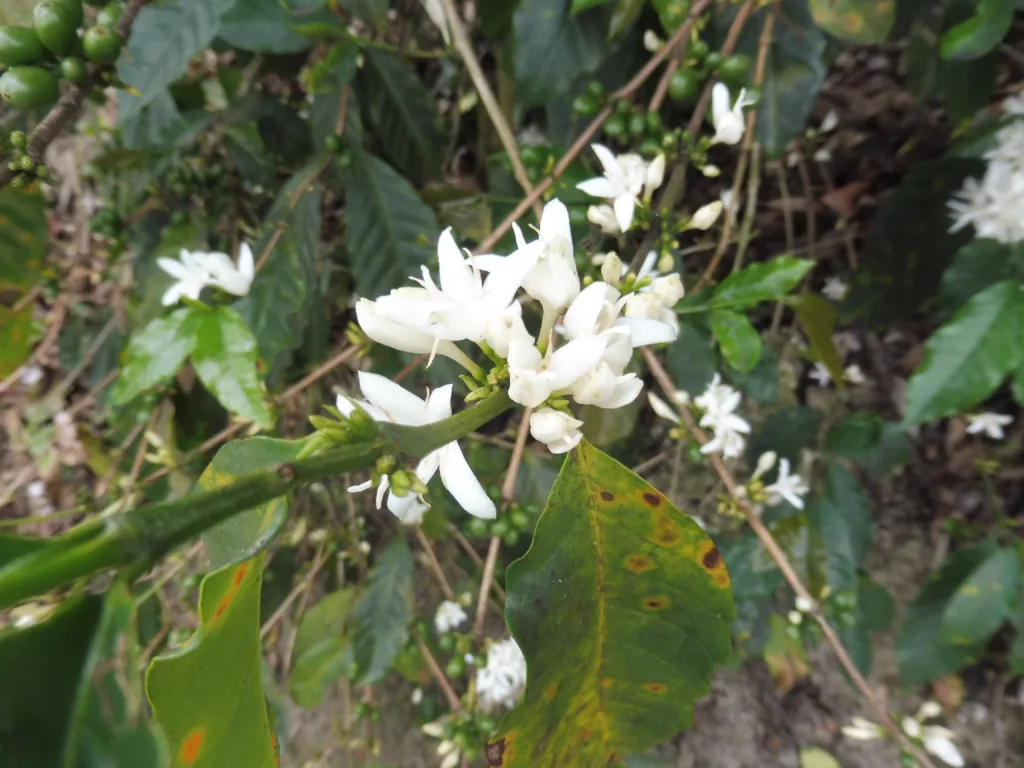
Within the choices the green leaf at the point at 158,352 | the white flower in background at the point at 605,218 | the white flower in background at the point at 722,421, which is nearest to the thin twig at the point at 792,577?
the white flower in background at the point at 722,421

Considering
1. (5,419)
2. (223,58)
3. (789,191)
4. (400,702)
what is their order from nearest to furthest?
1. (223,58)
2. (789,191)
3. (400,702)
4. (5,419)

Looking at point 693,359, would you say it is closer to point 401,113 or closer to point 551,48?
point 551,48

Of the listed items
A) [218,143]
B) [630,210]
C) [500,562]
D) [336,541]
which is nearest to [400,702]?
[336,541]

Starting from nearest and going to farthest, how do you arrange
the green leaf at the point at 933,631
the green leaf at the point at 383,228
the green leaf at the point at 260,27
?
the green leaf at the point at 260,27 < the green leaf at the point at 383,228 < the green leaf at the point at 933,631

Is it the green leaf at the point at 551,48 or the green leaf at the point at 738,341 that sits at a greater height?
the green leaf at the point at 551,48

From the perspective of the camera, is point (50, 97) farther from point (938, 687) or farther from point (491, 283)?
point (938, 687)

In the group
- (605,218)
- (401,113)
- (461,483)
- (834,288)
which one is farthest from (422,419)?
(834,288)

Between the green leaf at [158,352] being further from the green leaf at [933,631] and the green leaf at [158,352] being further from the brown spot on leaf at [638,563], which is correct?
the green leaf at [933,631]
